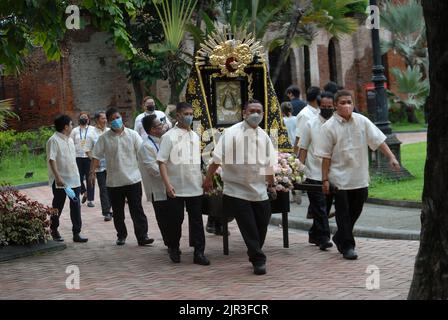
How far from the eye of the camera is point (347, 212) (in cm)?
980

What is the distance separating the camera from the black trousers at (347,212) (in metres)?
9.73

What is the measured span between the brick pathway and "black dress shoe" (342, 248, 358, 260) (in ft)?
0.31

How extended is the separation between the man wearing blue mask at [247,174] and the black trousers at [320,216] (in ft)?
4.47

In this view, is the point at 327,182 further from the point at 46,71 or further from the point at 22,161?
the point at 46,71

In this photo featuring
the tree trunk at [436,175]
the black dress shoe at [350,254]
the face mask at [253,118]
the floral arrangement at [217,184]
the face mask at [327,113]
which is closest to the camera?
the tree trunk at [436,175]

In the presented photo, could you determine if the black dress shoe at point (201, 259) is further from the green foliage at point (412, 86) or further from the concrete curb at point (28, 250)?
the green foliage at point (412, 86)

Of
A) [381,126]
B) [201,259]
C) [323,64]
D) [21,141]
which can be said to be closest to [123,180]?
[201,259]

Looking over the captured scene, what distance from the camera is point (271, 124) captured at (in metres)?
11.3

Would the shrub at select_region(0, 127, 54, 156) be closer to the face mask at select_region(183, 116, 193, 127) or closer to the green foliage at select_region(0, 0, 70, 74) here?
the green foliage at select_region(0, 0, 70, 74)

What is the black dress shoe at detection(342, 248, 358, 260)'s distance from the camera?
380 inches

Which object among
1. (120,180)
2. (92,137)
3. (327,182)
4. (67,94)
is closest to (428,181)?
(327,182)

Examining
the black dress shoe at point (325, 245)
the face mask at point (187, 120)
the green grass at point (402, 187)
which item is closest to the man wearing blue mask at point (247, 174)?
the face mask at point (187, 120)

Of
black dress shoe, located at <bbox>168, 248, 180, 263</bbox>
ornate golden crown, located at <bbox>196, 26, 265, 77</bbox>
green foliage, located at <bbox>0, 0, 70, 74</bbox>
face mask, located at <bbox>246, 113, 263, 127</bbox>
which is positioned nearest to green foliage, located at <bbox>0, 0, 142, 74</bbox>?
green foliage, located at <bbox>0, 0, 70, 74</bbox>

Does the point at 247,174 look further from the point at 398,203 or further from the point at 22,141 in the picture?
the point at 22,141
